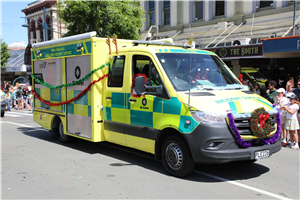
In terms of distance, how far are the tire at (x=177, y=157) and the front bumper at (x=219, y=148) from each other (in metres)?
0.25

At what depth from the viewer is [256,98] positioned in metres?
5.61

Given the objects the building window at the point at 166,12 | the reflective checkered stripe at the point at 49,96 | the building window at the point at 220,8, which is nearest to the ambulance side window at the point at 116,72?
the reflective checkered stripe at the point at 49,96

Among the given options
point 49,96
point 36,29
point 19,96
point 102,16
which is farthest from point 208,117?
point 36,29

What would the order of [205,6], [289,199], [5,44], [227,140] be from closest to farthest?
[289,199] → [227,140] → [205,6] → [5,44]

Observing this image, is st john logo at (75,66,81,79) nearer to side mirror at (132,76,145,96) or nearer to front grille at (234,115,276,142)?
side mirror at (132,76,145,96)

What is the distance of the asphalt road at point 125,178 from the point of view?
4.75m

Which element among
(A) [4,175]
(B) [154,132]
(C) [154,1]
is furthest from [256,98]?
(C) [154,1]

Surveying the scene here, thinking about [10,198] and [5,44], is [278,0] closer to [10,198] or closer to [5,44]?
[10,198]

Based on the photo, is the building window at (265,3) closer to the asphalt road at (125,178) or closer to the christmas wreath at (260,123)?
the asphalt road at (125,178)

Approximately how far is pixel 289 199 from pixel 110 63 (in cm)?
447

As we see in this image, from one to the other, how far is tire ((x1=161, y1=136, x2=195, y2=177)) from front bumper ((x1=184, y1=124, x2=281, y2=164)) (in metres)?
0.25

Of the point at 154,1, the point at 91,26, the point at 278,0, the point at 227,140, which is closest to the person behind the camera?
the point at 227,140

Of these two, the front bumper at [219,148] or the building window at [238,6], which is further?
the building window at [238,6]

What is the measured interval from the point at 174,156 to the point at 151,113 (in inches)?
36.4
